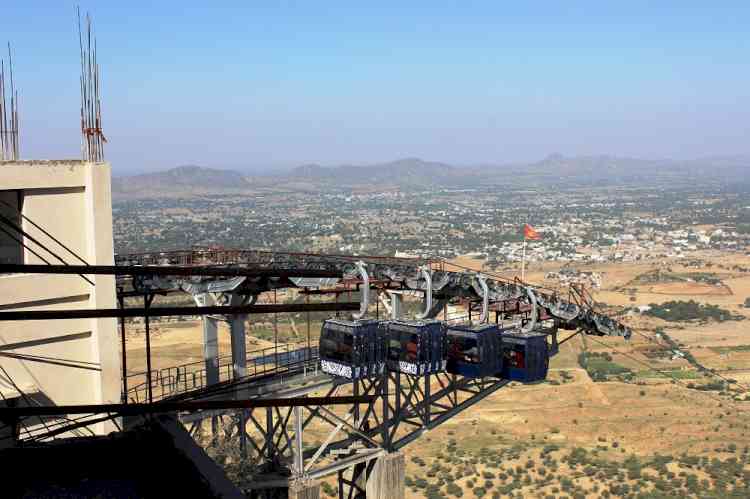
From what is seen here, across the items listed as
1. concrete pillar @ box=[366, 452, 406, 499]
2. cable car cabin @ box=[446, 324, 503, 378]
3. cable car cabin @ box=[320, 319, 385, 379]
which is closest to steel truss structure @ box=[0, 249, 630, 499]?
concrete pillar @ box=[366, 452, 406, 499]

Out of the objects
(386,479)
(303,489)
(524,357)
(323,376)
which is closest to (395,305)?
(323,376)

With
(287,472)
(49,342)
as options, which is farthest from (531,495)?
(49,342)

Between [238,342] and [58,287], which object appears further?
[238,342]

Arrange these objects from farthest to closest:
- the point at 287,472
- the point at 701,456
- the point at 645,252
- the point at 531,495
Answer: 1. the point at 645,252
2. the point at 701,456
3. the point at 531,495
4. the point at 287,472

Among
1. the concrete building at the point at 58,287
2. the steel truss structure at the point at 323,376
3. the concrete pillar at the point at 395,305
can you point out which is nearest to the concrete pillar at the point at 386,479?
the steel truss structure at the point at 323,376

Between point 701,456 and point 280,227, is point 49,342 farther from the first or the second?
point 280,227

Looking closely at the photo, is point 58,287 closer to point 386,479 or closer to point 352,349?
point 352,349
